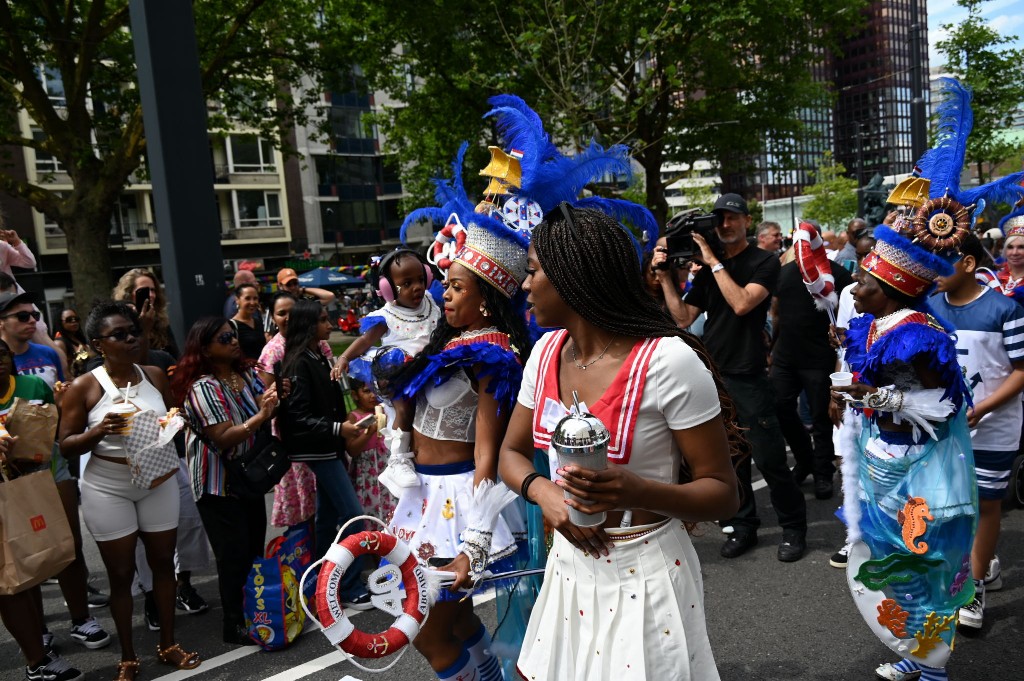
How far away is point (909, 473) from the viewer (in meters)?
3.20

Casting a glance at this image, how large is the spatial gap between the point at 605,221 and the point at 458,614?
1.64 metres

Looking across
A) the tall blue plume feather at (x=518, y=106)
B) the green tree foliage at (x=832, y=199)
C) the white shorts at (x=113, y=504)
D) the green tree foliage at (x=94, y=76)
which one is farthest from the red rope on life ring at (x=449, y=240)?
the green tree foliage at (x=832, y=199)

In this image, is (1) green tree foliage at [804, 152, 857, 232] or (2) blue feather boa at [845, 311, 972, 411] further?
(1) green tree foliage at [804, 152, 857, 232]

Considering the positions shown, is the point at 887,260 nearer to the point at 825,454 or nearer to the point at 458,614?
the point at 458,614

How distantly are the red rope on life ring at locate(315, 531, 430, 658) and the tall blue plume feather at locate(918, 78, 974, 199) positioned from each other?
2.89 metres

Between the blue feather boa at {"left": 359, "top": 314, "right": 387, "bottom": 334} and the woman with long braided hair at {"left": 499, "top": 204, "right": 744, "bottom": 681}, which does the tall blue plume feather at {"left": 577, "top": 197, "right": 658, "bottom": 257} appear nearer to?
the woman with long braided hair at {"left": 499, "top": 204, "right": 744, "bottom": 681}

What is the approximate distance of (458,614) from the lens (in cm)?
289

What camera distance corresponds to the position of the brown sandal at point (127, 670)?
374 cm

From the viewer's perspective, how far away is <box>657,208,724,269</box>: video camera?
16.3ft

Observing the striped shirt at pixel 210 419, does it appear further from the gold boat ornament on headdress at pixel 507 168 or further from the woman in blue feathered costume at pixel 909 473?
the woman in blue feathered costume at pixel 909 473

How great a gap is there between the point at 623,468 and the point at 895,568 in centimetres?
187

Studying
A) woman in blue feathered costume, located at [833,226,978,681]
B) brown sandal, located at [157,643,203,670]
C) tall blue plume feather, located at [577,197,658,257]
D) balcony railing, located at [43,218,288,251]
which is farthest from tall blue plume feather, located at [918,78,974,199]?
balcony railing, located at [43,218,288,251]

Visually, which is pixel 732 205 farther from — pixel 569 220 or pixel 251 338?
pixel 251 338

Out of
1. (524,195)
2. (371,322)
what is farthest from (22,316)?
(524,195)
